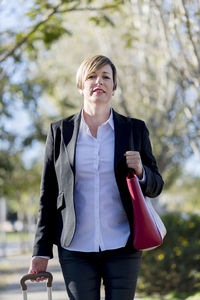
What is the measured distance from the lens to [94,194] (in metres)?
3.11

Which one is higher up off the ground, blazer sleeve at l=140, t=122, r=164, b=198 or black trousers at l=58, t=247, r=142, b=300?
blazer sleeve at l=140, t=122, r=164, b=198

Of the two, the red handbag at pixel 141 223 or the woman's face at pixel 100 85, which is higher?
the woman's face at pixel 100 85

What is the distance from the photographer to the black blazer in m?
3.11

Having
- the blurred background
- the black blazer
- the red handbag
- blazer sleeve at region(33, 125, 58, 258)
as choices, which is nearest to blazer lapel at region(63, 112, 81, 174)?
the black blazer

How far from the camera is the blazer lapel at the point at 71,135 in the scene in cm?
321

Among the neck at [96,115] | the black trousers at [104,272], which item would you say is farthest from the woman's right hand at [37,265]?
the neck at [96,115]

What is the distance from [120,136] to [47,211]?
0.60 metres

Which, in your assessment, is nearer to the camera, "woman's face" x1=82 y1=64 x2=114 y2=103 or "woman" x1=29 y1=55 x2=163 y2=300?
"woman" x1=29 y1=55 x2=163 y2=300

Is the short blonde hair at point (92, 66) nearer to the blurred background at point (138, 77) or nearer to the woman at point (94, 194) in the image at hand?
the woman at point (94, 194)

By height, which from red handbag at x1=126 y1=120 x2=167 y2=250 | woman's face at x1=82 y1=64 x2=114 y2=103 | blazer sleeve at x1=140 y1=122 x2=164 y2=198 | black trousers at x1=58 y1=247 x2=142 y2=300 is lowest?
black trousers at x1=58 y1=247 x2=142 y2=300

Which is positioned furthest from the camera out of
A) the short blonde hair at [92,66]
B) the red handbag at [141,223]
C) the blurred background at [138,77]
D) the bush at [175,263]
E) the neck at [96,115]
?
the bush at [175,263]

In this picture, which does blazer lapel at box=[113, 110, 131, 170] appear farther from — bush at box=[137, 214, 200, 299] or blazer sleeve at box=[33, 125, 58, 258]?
bush at box=[137, 214, 200, 299]

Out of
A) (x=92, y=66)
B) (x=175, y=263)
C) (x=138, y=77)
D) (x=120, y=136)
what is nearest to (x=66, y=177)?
(x=120, y=136)

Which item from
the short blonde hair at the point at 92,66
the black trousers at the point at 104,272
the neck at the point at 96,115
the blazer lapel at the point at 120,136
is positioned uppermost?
the short blonde hair at the point at 92,66
